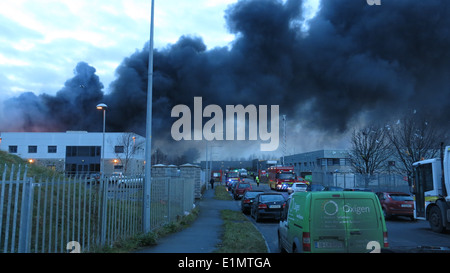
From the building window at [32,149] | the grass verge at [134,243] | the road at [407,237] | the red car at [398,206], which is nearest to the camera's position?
the grass verge at [134,243]

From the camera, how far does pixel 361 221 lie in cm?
584

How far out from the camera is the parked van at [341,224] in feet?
18.9

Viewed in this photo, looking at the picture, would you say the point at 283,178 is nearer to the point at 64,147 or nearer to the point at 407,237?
the point at 407,237

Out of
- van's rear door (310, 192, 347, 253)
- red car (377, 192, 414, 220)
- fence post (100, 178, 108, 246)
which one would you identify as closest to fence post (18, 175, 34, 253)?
fence post (100, 178, 108, 246)

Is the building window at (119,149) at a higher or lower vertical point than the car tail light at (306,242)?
higher

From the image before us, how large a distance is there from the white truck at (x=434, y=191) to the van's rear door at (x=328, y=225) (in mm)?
8015

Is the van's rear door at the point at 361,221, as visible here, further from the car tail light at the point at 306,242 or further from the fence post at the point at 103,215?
the fence post at the point at 103,215

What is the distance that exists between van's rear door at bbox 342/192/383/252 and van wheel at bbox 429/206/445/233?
25.5 ft

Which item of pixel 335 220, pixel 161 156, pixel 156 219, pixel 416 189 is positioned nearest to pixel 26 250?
pixel 335 220

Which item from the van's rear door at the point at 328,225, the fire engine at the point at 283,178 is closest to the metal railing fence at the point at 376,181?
the fire engine at the point at 283,178

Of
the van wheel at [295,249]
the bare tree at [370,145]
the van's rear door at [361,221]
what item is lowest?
the van wheel at [295,249]

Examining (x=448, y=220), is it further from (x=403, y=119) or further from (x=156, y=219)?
(x=403, y=119)

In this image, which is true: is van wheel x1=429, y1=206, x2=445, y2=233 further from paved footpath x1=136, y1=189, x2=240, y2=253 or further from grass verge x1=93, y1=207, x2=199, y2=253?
grass verge x1=93, y1=207, x2=199, y2=253

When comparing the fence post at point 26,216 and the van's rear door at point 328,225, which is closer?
the fence post at point 26,216
